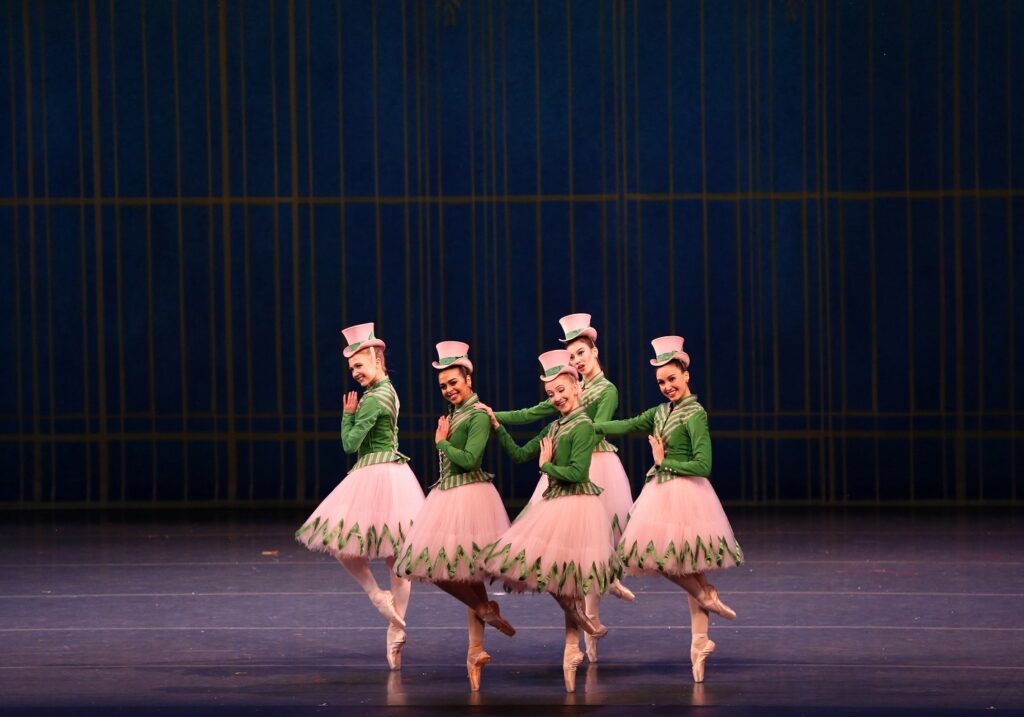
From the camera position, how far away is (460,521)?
5.96m

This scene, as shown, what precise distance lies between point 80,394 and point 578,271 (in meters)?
3.95

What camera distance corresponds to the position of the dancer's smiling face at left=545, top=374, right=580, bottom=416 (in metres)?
5.97

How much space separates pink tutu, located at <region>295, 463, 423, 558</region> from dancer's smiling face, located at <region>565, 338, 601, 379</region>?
38.0 inches

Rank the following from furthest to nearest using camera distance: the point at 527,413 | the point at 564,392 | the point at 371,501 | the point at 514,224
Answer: the point at 514,224, the point at 527,413, the point at 371,501, the point at 564,392

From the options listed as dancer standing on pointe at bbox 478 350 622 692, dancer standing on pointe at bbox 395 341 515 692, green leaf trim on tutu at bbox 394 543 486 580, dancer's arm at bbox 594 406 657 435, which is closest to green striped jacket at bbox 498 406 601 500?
dancer standing on pointe at bbox 478 350 622 692

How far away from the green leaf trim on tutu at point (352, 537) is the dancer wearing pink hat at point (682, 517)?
3.27 feet

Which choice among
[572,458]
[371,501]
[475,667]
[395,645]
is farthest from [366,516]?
[572,458]

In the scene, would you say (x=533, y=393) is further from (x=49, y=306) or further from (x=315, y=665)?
(x=315, y=665)

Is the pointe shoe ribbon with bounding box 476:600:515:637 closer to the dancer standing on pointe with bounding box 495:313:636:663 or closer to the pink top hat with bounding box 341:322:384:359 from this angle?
the dancer standing on pointe with bounding box 495:313:636:663

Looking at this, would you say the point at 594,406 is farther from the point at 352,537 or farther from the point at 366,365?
the point at 352,537

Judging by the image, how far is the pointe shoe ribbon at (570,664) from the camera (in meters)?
5.86

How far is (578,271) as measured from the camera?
11.9 m

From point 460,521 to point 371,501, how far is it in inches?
27.6

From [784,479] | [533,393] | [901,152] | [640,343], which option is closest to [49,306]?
[533,393]
